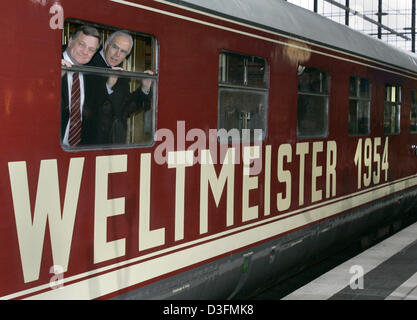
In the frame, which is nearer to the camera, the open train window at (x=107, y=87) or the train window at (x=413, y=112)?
the open train window at (x=107, y=87)

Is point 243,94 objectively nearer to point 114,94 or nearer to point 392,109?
point 114,94

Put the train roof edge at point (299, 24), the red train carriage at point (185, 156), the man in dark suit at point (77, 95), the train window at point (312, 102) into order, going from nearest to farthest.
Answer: the red train carriage at point (185, 156) < the man in dark suit at point (77, 95) < the train roof edge at point (299, 24) < the train window at point (312, 102)

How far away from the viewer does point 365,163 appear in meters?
9.58

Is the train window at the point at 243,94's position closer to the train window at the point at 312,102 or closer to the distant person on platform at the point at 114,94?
the train window at the point at 312,102

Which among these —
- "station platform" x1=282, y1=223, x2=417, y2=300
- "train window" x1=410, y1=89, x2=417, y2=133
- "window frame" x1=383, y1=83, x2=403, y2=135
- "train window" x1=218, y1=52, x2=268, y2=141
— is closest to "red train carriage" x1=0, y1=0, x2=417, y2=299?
"train window" x1=218, y1=52, x2=268, y2=141

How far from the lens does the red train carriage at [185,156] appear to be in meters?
3.79

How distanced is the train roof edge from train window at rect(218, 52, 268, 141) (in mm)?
386

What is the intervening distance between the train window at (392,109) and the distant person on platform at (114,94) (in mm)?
6774

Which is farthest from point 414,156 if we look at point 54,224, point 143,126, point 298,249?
point 54,224

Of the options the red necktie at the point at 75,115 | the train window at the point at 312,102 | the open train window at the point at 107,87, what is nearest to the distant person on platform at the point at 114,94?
the open train window at the point at 107,87

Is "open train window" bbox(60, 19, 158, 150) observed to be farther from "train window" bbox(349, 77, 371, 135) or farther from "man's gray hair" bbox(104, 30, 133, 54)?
"train window" bbox(349, 77, 371, 135)

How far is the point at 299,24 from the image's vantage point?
7.50 m

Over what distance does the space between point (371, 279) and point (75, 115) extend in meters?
4.46
